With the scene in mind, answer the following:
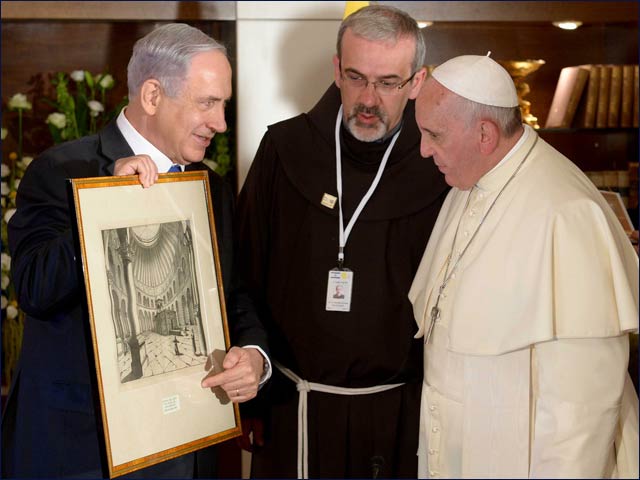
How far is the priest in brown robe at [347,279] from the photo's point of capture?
3.13 meters

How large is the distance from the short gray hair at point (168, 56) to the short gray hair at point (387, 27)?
684 millimetres

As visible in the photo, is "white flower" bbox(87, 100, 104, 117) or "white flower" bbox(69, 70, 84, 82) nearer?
"white flower" bbox(87, 100, 104, 117)

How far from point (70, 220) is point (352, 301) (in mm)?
1070

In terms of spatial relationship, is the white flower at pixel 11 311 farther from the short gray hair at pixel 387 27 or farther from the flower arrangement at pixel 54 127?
the short gray hair at pixel 387 27

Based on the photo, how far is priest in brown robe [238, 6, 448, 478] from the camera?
3127 mm

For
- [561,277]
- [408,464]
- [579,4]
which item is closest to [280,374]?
[408,464]

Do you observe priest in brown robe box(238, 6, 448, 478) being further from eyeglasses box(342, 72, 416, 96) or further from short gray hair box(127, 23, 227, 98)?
short gray hair box(127, 23, 227, 98)

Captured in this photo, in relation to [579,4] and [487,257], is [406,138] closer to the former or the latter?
[487,257]

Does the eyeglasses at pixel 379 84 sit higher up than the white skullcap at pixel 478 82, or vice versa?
the white skullcap at pixel 478 82

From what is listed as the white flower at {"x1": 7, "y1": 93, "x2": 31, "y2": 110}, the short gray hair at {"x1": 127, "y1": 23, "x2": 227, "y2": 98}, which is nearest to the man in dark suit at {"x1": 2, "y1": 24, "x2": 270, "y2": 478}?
the short gray hair at {"x1": 127, "y1": 23, "x2": 227, "y2": 98}

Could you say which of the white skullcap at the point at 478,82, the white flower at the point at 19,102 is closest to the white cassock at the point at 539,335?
the white skullcap at the point at 478,82

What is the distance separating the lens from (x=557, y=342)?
209 cm

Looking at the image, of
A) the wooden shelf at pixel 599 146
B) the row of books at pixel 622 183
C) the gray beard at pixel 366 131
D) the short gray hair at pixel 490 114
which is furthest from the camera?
the wooden shelf at pixel 599 146

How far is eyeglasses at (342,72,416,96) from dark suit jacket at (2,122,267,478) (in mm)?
828
